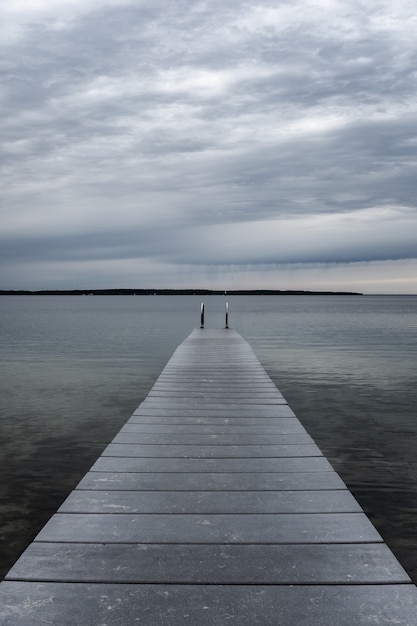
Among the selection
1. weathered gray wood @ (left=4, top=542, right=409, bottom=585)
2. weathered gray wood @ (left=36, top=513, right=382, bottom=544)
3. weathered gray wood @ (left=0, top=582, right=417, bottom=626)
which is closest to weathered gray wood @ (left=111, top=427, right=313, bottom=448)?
weathered gray wood @ (left=36, top=513, right=382, bottom=544)

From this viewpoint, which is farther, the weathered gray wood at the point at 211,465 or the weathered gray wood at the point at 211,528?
the weathered gray wood at the point at 211,465

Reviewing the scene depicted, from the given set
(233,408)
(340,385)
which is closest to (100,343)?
(340,385)

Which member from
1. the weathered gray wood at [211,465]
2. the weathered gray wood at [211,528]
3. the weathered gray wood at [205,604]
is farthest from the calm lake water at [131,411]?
the weathered gray wood at [205,604]

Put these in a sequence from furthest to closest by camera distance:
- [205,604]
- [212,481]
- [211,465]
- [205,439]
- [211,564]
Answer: [205,439] < [211,465] < [212,481] < [211,564] < [205,604]

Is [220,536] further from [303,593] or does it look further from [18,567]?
[18,567]

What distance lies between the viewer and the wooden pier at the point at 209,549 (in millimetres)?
2699

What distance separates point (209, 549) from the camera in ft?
11.0

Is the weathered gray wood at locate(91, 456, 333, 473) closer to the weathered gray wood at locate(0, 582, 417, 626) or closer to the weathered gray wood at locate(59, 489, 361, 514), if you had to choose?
the weathered gray wood at locate(59, 489, 361, 514)

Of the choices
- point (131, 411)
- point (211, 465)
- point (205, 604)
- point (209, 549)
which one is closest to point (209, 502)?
point (209, 549)

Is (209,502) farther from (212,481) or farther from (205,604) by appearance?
(205,604)

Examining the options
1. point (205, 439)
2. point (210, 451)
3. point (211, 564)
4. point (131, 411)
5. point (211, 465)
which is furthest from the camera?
point (131, 411)

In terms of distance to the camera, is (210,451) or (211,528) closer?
(211,528)

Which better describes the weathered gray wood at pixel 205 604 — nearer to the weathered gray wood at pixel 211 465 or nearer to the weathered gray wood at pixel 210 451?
the weathered gray wood at pixel 211 465

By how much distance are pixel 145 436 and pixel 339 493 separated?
258cm
